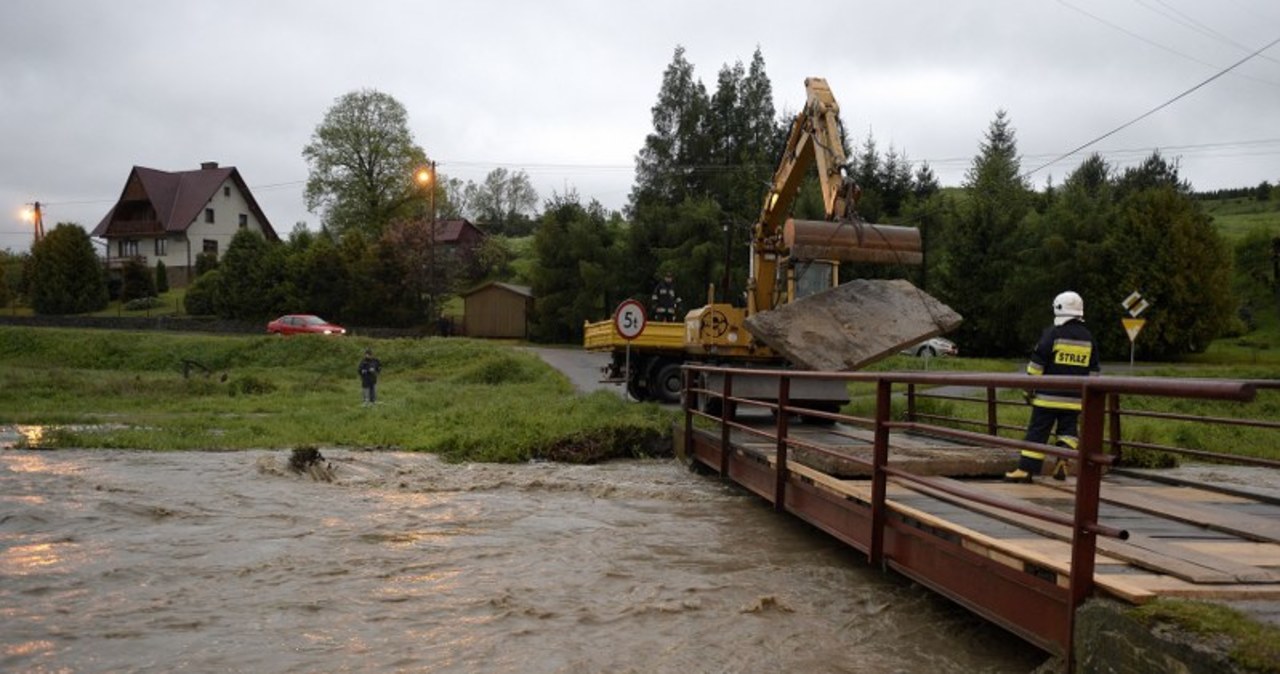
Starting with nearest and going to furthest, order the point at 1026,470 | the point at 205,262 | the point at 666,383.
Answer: the point at 1026,470, the point at 666,383, the point at 205,262

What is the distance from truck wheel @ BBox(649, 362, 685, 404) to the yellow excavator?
5.34 ft

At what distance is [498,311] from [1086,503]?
150ft

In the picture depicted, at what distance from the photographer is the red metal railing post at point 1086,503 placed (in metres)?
3.84

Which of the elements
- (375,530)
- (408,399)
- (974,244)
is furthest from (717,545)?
(974,244)

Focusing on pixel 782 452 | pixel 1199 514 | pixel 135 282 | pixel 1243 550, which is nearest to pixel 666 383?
pixel 782 452

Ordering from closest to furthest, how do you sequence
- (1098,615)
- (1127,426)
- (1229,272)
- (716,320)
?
(1098,615) → (716,320) → (1127,426) → (1229,272)

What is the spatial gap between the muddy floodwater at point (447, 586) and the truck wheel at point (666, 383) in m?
7.58

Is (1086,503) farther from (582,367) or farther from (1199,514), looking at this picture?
(582,367)

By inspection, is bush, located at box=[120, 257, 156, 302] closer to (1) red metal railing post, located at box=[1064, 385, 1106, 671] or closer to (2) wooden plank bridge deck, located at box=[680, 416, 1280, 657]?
(2) wooden plank bridge deck, located at box=[680, 416, 1280, 657]

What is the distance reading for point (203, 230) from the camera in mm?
65500

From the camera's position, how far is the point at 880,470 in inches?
236

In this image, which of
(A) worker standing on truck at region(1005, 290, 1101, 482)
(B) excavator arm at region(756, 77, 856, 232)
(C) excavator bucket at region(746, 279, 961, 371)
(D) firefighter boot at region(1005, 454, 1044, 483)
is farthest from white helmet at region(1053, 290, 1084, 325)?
(B) excavator arm at region(756, 77, 856, 232)

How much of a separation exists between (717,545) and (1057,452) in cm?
450

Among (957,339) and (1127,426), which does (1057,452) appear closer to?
(1127,426)
